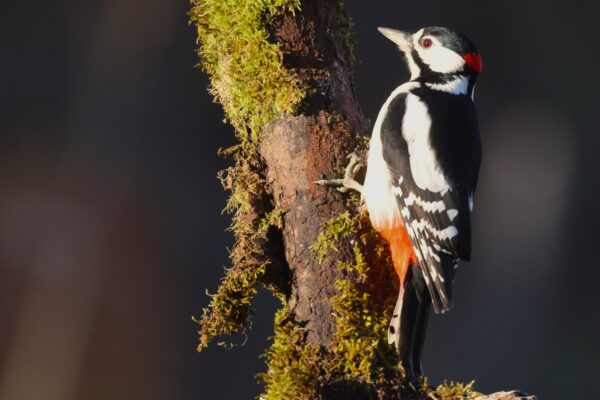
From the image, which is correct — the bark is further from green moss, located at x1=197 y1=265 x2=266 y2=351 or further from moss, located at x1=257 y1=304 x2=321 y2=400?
green moss, located at x1=197 y1=265 x2=266 y2=351

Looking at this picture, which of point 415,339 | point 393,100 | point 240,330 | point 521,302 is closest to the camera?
point 415,339

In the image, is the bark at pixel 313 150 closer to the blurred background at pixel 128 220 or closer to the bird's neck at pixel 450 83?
the bird's neck at pixel 450 83

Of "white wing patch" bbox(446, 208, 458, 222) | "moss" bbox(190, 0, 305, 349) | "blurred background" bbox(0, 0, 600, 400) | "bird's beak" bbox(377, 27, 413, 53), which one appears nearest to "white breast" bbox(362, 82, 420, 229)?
"white wing patch" bbox(446, 208, 458, 222)

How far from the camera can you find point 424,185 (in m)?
2.83

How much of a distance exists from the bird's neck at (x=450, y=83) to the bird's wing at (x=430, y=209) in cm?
26

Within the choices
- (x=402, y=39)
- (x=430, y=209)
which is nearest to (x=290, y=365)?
(x=430, y=209)

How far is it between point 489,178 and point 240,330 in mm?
5156

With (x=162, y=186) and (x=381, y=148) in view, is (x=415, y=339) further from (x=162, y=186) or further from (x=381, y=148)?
(x=162, y=186)

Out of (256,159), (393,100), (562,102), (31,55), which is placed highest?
(562,102)

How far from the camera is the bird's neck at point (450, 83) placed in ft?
10.4

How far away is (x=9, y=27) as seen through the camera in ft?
19.6

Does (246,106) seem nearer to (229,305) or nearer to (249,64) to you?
Answer: (249,64)

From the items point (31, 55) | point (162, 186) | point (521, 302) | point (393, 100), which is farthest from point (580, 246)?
point (393, 100)

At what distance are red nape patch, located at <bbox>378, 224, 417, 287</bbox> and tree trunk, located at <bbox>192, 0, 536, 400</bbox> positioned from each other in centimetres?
3
